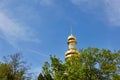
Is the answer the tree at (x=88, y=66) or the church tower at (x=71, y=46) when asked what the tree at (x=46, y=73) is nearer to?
the tree at (x=88, y=66)

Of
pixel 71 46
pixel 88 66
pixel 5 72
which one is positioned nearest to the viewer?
pixel 88 66

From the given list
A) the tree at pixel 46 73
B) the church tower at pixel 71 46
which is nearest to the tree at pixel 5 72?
the tree at pixel 46 73

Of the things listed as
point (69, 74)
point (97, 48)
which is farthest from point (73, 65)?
point (97, 48)

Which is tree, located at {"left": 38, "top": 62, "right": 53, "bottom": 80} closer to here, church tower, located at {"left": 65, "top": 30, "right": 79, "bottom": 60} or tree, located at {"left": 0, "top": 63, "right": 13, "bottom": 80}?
tree, located at {"left": 0, "top": 63, "right": 13, "bottom": 80}

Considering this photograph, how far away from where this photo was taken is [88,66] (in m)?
31.4

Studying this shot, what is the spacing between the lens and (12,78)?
121ft

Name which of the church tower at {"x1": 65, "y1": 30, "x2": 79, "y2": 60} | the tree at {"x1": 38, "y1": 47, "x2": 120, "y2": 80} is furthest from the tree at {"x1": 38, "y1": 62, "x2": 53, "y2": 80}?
the church tower at {"x1": 65, "y1": 30, "x2": 79, "y2": 60}

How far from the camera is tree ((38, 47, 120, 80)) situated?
30.8m

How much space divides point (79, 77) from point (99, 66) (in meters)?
2.32

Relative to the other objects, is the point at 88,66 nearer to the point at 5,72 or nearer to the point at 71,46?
the point at 5,72

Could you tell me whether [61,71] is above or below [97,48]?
below

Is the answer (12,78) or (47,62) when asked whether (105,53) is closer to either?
(47,62)

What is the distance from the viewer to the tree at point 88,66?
101 feet

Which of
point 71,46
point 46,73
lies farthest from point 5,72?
Answer: point 71,46
